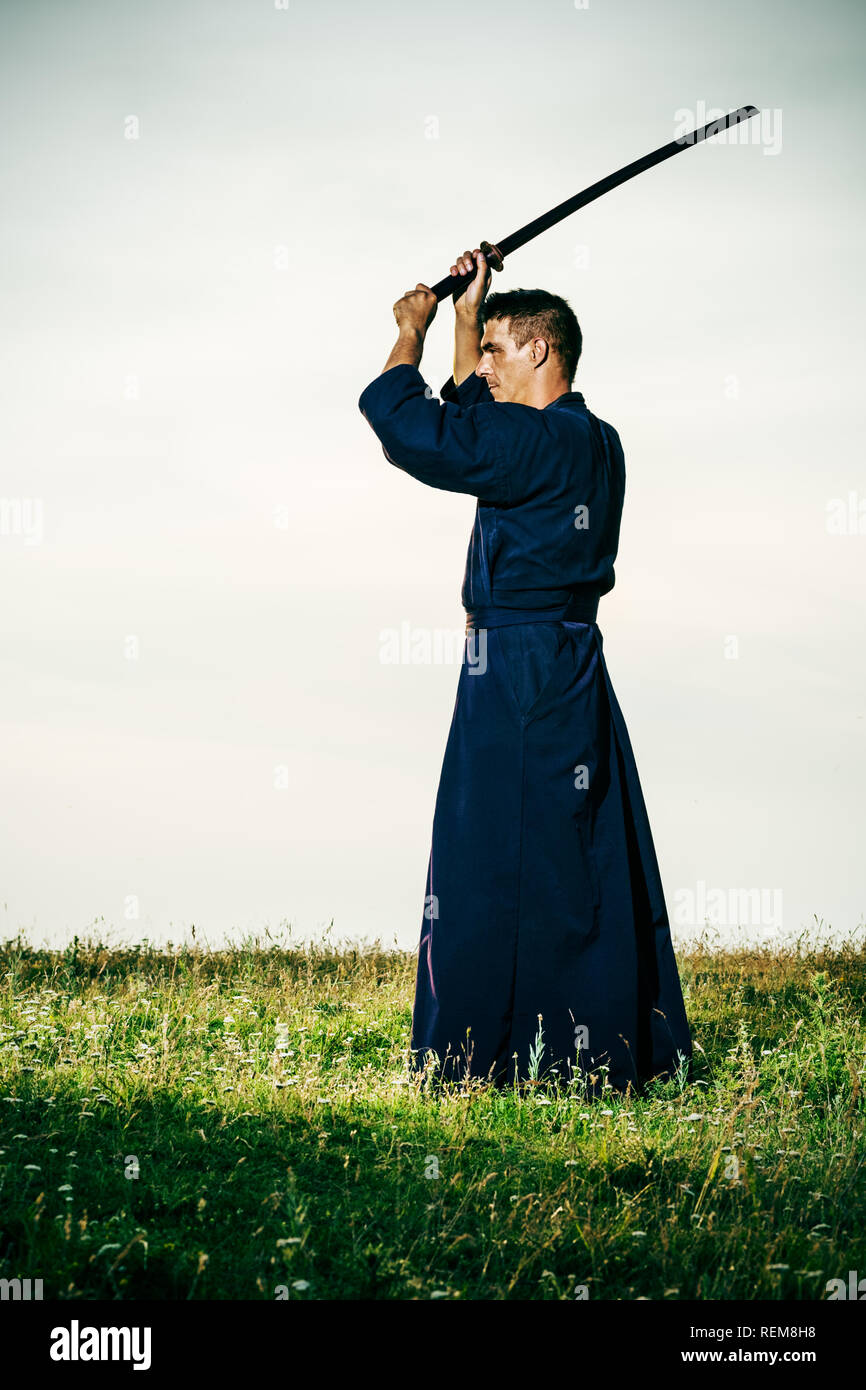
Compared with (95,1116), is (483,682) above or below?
above

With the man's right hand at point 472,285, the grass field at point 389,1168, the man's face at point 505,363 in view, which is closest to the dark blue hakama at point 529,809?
the grass field at point 389,1168

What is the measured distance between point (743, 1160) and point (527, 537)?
293cm

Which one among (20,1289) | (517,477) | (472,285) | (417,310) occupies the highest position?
(472,285)

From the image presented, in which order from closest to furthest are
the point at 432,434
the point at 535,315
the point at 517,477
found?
the point at 432,434
the point at 517,477
the point at 535,315

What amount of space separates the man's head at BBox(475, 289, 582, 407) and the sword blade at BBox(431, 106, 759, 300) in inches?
16.3

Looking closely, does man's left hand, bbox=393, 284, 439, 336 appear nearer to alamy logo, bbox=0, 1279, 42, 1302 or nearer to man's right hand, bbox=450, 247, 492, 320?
man's right hand, bbox=450, 247, 492, 320

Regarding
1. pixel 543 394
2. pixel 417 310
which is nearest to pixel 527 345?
pixel 543 394

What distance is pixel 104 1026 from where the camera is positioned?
6.79 m

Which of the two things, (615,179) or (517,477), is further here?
(615,179)

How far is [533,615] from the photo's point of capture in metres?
5.88
